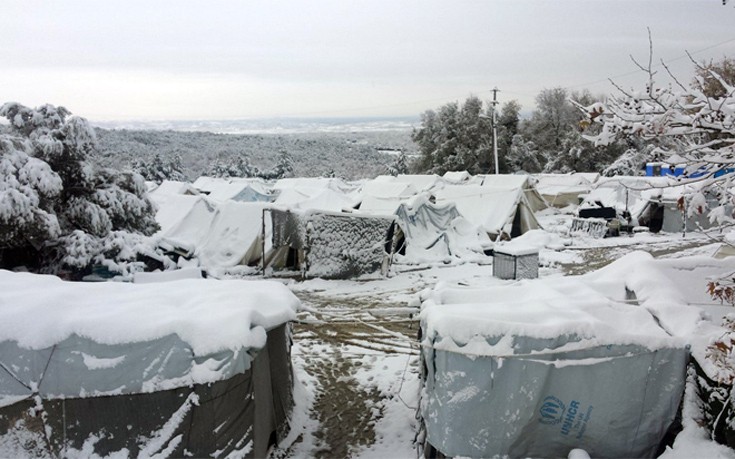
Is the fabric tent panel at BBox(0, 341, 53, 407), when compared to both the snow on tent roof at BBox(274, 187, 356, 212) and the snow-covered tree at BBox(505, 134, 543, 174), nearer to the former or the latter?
the snow on tent roof at BBox(274, 187, 356, 212)

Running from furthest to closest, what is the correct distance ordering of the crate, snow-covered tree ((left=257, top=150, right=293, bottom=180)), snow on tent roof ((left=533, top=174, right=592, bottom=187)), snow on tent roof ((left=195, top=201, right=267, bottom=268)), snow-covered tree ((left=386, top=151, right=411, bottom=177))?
snow-covered tree ((left=257, top=150, right=293, bottom=180)) → snow-covered tree ((left=386, top=151, right=411, bottom=177)) → snow on tent roof ((left=533, top=174, right=592, bottom=187)) → snow on tent roof ((left=195, top=201, right=267, bottom=268)) → the crate

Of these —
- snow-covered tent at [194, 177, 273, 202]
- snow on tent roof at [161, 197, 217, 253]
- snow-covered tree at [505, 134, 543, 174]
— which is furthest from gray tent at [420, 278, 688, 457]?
snow-covered tree at [505, 134, 543, 174]

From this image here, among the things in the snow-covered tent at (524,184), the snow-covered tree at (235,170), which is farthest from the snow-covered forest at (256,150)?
the snow-covered tent at (524,184)

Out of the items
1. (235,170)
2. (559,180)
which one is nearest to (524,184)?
(559,180)

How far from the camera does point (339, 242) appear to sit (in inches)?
558

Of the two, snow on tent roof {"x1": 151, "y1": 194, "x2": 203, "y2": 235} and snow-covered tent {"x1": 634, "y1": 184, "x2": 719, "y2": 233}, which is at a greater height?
snow on tent roof {"x1": 151, "y1": 194, "x2": 203, "y2": 235}

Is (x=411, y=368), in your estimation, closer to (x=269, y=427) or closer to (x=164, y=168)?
(x=269, y=427)

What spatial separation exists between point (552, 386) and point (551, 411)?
0.23 m

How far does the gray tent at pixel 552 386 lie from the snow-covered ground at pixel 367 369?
0.31m

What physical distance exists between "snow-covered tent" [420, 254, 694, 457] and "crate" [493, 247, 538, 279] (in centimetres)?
869

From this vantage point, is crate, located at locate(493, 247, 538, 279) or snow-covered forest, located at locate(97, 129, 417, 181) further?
snow-covered forest, located at locate(97, 129, 417, 181)

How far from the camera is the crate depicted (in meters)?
13.3

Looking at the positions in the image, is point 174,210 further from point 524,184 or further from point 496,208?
point 524,184

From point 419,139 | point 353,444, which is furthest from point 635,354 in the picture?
point 419,139
